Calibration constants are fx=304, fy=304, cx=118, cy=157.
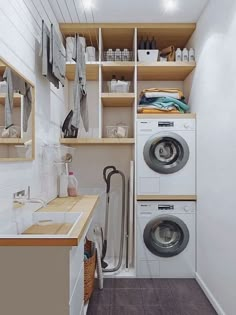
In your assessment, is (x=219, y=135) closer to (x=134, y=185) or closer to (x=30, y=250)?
(x=134, y=185)

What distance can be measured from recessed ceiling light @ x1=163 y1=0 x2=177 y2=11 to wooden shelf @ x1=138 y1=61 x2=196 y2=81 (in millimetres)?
586

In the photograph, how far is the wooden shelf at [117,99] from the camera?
3516 millimetres

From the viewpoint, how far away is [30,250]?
4.76ft

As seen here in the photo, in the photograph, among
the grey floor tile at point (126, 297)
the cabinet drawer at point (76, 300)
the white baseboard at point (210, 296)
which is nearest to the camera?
the cabinet drawer at point (76, 300)

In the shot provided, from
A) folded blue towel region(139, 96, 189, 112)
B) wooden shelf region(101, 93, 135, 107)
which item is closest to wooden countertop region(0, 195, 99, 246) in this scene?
wooden shelf region(101, 93, 135, 107)

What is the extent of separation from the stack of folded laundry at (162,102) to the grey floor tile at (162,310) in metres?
2.04

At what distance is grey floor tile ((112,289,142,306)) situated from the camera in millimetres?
2873

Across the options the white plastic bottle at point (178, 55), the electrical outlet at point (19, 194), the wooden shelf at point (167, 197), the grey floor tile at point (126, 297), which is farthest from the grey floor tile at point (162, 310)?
the white plastic bottle at point (178, 55)

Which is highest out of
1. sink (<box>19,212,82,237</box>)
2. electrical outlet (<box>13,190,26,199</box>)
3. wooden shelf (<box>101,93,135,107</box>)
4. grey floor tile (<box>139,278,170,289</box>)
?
wooden shelf (<box>101,93,135,107</box>)

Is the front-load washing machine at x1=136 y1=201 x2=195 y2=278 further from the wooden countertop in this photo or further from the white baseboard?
the wooden countertop

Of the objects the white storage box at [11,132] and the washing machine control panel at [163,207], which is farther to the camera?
the washing machine control panel at [163,207]

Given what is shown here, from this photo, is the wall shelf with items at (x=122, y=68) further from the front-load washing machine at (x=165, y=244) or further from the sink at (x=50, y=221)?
the sink at (x=50, y=221)

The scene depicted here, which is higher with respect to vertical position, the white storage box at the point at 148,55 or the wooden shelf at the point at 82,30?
the wooden shelf at the point at 82,30

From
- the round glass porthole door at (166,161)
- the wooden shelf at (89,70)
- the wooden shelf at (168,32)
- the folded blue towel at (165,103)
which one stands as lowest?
the round glass porthole door at (166,161)
